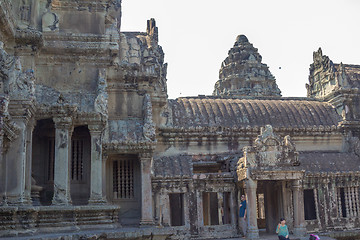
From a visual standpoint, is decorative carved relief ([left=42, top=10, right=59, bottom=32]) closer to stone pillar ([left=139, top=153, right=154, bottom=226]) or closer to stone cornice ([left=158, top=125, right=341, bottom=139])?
Result: stone pillar ([left=139, top=153, right=154, bottom=226])

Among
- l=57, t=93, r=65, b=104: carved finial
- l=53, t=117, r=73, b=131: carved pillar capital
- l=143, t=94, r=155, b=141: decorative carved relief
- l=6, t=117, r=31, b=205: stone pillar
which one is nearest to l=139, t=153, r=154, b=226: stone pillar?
l=143, t=94, r=155, b=141: decorative carved relief

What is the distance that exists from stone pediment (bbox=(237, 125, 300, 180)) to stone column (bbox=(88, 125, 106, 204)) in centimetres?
553

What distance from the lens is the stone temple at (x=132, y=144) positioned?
13188 mm

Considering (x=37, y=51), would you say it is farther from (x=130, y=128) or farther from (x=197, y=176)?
(x=197, y=176)

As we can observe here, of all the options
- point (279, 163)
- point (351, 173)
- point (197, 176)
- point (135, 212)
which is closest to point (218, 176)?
point (197, 176)

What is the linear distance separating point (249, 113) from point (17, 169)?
1179 cm

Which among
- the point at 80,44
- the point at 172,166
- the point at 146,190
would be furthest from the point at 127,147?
the point at 80,44

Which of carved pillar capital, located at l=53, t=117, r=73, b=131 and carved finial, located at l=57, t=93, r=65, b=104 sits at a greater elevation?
carved finial, located at l=57, t=93, r=65, b=104

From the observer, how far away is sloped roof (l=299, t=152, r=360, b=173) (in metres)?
18.8

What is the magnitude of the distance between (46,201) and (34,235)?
2.72 meters

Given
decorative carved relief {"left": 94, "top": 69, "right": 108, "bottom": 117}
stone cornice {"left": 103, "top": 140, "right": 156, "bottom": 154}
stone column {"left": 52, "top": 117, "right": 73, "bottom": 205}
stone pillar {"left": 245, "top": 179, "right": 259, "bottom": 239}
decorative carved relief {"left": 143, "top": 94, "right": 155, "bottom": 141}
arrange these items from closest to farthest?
stone column {"left": 52, "top": 117, "right": 73, "bottom": 205} < decorative carved relief {"left": 94, "top": 69, "right": 108, "bottom": 117} < stone cornice {"left": 103, "top": 140, "right": 156, "bottom": 154} < decorative carved relief {"left": 143, "top": 94, "right": 155, "bottom": 141} < stone pillar {"left": 245, "top": 179, "right": 259, "bottom": 239}

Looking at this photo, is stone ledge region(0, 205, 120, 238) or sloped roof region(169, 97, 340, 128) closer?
stone ledge region(0, 205, 120, 238)

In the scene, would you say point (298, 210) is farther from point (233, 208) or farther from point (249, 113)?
point (249, 113)

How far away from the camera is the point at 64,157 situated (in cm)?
1418
